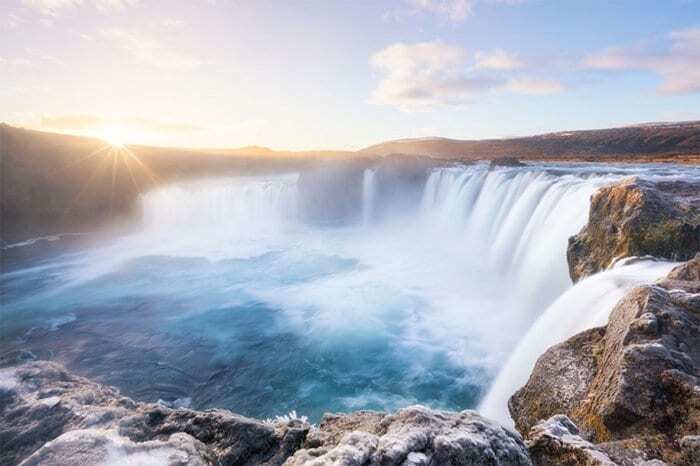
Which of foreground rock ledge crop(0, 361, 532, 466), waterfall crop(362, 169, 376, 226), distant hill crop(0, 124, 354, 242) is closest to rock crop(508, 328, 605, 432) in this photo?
foreground rock ledge crop(0, 361, 532, 466)

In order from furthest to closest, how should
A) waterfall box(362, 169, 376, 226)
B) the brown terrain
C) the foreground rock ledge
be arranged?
waterfall box(362, 169, 376, 226)
the brown terrain
the foreground rock ledge

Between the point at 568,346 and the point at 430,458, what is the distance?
130 inches

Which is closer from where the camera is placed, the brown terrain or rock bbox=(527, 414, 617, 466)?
rock bbox=(527, 414, 617, 466)

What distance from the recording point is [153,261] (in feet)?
78.3

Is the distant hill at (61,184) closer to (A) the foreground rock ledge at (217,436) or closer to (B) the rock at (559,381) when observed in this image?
(A) the foreground rock ledge at (217,436)

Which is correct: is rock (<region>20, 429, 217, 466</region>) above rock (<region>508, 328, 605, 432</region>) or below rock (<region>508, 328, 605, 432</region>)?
above

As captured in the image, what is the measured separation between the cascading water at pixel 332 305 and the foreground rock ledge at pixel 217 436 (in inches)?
Result: 191

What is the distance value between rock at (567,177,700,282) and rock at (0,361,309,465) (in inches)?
308

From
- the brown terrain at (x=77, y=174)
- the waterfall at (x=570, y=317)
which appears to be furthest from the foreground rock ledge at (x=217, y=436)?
the brown terrain at (x=77, y=174)

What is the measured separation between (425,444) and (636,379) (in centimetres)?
226

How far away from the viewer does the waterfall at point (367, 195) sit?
34.4 meters

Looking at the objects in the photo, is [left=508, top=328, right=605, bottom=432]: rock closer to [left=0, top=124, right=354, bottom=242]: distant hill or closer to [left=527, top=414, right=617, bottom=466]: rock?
[left=527, top=414, right=617, bottom=466]: rock

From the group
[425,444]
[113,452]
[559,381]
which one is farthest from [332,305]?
[425,444]

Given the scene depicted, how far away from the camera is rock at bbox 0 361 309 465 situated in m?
2.96
